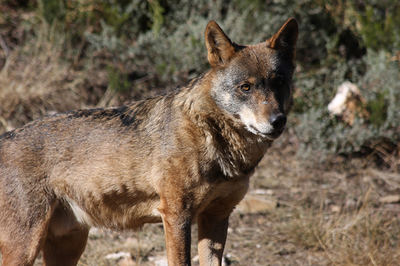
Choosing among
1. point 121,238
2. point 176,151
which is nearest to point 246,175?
point 176,151

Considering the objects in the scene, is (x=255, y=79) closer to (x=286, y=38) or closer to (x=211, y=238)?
(x=286, y=38)

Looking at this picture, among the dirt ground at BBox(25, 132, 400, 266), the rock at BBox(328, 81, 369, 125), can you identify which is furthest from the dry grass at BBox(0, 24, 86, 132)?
the rock at BBox(328, 81, 369, 125)

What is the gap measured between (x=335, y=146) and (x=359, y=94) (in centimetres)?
109

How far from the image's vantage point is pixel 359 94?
8.37 m

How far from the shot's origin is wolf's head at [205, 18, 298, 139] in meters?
3.89

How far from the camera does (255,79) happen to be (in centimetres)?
402

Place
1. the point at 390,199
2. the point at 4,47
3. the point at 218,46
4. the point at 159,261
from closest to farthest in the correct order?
the point at 218,46 < the point at 159,261 < the point at 390,199 < the point at 4,47

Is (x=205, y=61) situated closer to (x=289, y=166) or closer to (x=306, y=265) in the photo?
(x=289, y=166)

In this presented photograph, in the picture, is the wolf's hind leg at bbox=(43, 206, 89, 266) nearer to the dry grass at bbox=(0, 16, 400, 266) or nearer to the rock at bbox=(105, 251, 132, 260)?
the dry grass at bbox=(0, 16, 400, 266)

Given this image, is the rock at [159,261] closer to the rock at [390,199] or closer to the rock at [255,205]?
the rock at [255,205]

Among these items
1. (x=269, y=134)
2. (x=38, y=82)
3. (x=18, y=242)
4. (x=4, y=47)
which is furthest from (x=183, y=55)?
(x=18, y=242)

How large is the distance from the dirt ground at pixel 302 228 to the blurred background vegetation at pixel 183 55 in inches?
25.2

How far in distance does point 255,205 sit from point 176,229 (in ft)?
9.18

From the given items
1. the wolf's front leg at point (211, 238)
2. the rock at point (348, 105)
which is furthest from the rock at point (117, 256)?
the rock at point (348, 105)
